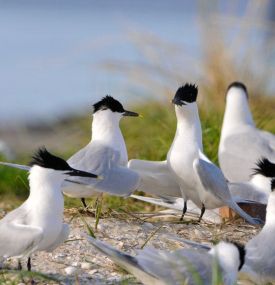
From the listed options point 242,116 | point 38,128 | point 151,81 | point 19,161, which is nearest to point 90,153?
point 242,116

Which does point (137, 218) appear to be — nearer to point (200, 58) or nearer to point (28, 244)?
point (28, 244)

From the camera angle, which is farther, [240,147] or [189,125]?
[240,147]

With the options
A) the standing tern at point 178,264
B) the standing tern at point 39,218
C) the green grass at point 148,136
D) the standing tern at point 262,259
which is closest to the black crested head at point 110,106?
the green grass at point 148,136

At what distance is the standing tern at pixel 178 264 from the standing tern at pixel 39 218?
0.92 feet

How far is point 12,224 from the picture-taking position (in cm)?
398

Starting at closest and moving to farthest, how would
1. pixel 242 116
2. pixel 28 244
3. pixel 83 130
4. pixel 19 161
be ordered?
pixel 28 244
pixel 242 116
pixel 19 161
pixel 83 130

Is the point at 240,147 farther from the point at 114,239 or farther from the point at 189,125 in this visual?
the point at 114,239

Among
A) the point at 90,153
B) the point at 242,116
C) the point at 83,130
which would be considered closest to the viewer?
the point at 90,153

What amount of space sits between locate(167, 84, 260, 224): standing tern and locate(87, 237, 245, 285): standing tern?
1.26 m

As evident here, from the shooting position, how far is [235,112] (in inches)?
270

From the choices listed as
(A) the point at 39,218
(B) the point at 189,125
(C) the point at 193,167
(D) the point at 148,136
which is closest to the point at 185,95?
(B) the point at 189,125

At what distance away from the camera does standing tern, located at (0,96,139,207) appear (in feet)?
15.8

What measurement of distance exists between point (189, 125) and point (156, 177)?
36cm

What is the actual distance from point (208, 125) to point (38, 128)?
15.8 ft
